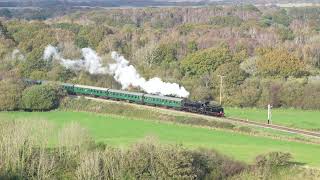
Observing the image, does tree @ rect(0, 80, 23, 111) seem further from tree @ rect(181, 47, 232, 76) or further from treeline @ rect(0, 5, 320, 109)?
tree @ rect(181, 47, 232, 76)

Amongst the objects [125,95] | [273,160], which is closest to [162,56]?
[125,95]

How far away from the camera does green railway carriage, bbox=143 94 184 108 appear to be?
199ft

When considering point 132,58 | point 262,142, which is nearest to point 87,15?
point 132,58

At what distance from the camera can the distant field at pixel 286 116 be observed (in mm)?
58219

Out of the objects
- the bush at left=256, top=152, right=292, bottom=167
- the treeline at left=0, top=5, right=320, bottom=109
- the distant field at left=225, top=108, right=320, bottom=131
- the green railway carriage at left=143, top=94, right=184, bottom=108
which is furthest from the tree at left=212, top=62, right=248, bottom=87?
the bush at left=256, top=152, right=292, bottom=167

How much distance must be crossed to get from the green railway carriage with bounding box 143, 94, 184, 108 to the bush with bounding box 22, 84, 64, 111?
9.05m

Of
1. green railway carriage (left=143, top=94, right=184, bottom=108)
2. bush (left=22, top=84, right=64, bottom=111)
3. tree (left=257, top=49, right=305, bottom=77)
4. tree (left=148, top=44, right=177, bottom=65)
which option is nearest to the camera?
green railway carriage (left=143, top=94, right=184, bottom=108)

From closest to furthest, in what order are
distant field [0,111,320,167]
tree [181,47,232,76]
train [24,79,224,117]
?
distant field [0,111,320,167]
train [24,79,224,117]
tree [181,47,232,76]

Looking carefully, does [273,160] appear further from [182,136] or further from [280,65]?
[280,65]

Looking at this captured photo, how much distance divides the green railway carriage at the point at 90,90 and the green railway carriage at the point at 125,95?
81 cm

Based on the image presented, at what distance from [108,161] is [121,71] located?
112 feet

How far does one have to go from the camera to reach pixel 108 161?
38.5m

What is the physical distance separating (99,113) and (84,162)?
83.0 feet

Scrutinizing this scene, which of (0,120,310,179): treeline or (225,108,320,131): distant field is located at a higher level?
(0,120,310,179): treeline
